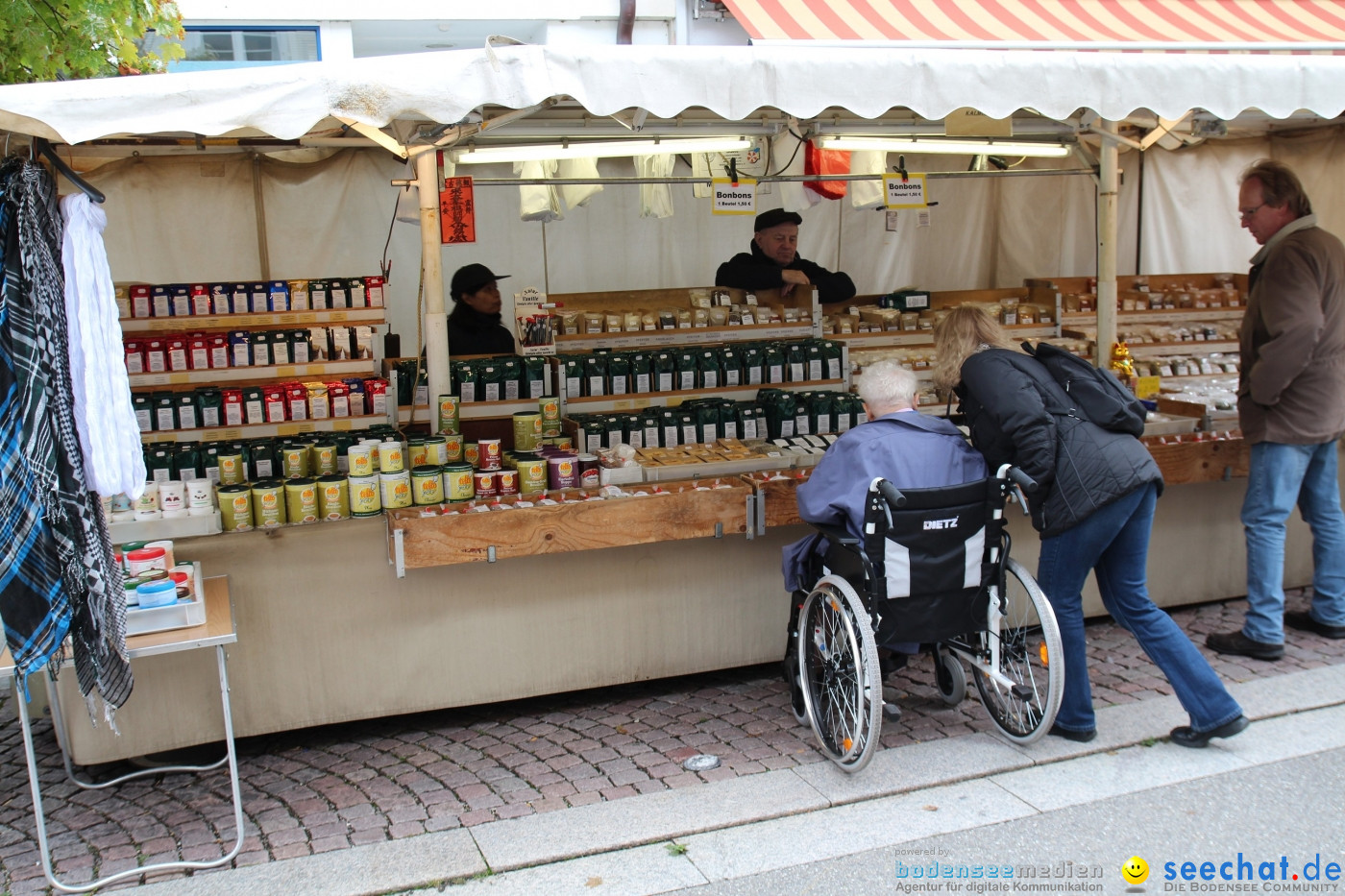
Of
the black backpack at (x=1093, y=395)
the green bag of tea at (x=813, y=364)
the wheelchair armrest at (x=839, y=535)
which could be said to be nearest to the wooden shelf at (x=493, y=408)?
the green bag of tea at (x=813, y=364)

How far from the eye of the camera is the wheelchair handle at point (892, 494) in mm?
3561

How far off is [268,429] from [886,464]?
144 inches

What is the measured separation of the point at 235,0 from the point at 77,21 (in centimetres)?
459

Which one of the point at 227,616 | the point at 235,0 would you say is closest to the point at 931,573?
the point at 227,616

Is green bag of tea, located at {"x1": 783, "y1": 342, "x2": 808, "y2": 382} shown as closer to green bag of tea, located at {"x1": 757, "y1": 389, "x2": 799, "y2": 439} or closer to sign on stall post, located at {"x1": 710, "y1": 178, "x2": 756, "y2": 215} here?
green bag of tea, located at {"x1": 757, "y1": 389, "x2": 799, "y2": 439}

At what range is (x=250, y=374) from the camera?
243 inches

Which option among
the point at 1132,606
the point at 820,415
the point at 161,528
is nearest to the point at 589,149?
the point at 820,415

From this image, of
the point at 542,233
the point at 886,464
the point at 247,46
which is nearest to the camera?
the point at 886,464

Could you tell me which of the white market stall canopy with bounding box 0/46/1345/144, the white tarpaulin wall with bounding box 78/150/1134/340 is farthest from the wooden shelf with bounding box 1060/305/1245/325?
the white market stall canopy with bounding box 0/46/1345/144

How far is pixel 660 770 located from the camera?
4.03m

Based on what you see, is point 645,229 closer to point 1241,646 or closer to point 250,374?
point 250,374

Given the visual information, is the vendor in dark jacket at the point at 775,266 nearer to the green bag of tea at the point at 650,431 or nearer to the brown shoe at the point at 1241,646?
the green bag of tea at the point at 650,431

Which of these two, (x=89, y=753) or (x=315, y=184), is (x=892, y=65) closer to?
(x=89, y=753)

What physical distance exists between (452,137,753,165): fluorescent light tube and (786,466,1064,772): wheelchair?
250 centimetres
